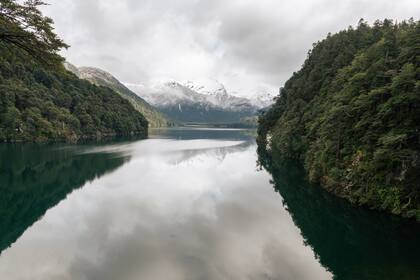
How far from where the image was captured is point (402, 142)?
28.5m

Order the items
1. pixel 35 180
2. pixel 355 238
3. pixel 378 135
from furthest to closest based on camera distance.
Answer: pixel 35 180, pixel 378 135, pixel 355 238

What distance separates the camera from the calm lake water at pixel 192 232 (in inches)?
832

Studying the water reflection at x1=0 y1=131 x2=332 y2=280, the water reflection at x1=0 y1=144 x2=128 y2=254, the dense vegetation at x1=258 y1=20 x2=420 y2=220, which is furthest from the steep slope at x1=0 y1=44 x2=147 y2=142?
the dense vegetation at x1=258 y1=20 x2=420 y2=220

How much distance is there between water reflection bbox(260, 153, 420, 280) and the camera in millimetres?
20609

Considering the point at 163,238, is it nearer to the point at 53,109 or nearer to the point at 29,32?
A: the point at 29,32

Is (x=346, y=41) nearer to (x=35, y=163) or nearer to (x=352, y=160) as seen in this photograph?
(x=352, y=160)

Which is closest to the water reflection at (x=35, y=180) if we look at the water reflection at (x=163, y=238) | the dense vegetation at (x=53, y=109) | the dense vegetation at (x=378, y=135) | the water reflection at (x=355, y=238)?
the water reflection at (x=163, y=238)

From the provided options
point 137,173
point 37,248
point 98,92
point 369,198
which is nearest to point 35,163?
point 137,173

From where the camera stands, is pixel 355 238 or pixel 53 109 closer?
pixel 355 238

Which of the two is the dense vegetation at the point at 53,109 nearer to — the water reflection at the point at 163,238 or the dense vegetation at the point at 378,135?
the water reflection at the point at 163,238

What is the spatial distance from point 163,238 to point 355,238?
51.1 feet

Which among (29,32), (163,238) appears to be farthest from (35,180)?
(29,32)

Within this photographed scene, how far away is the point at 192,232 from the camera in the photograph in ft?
94.2

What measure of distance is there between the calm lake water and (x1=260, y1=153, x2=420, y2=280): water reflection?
79 millimetres
